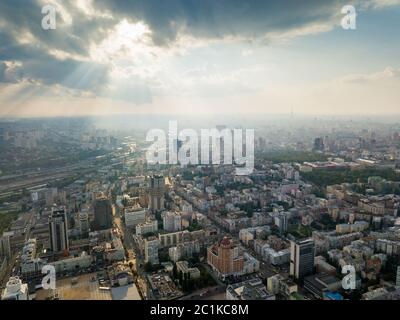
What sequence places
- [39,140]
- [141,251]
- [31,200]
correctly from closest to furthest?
[141,251] < [31,200] < [39,140]

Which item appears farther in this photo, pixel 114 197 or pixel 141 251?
pixel 114 197

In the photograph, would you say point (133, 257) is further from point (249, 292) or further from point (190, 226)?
point (249, 292)

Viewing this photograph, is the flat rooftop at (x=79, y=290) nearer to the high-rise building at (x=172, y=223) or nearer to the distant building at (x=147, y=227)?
the distant building at (x=147, y=227)

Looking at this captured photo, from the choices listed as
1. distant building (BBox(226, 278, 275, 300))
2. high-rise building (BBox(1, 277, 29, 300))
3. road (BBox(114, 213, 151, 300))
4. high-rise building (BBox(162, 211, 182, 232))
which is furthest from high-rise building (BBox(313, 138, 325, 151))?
high-rise building (BBox(1, 277, 29, 300))

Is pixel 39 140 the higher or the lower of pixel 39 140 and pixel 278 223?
the higher

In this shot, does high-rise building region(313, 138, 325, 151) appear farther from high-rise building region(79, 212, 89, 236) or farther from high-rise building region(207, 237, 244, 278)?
high-rise building region(79, 212, 89, 236)
